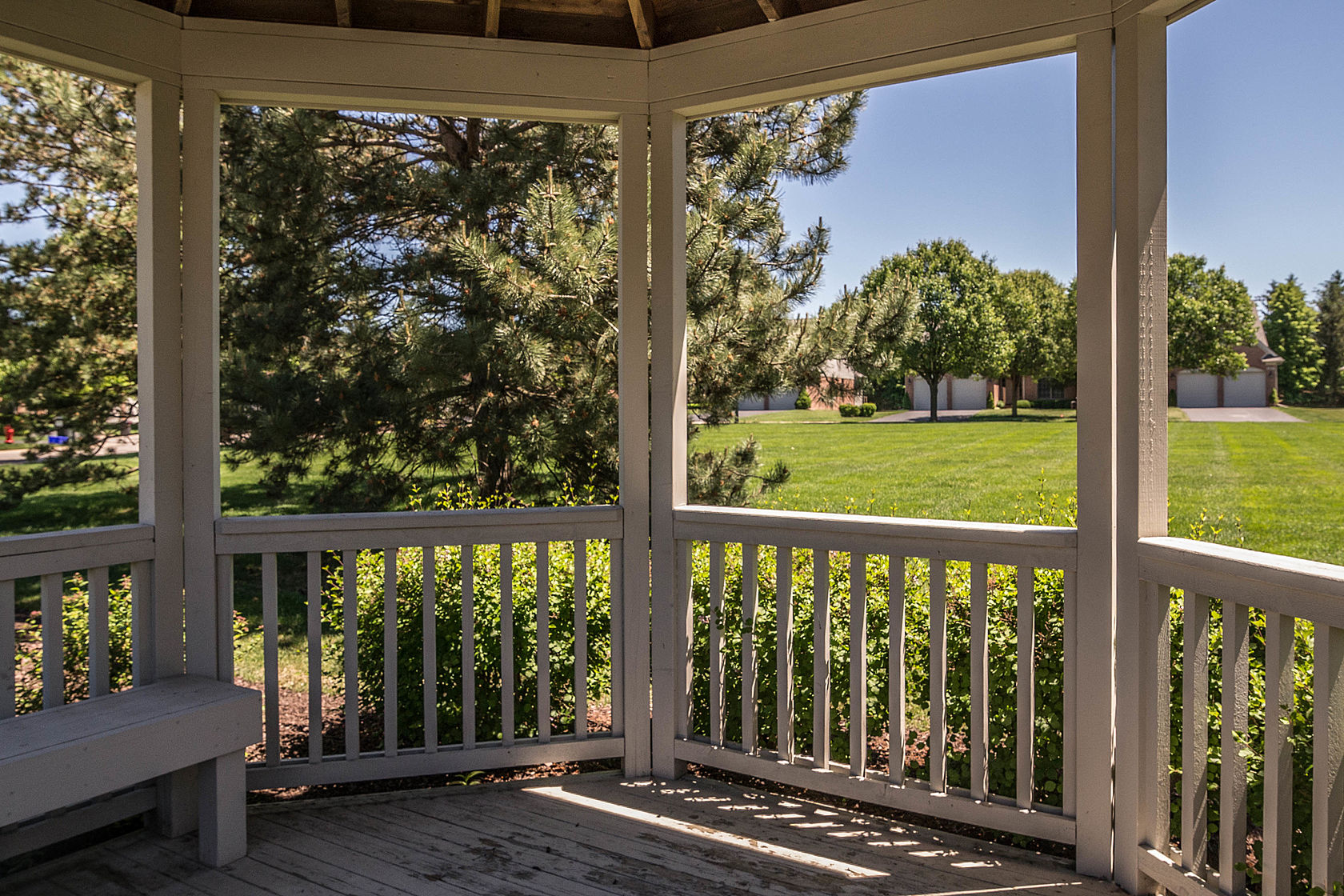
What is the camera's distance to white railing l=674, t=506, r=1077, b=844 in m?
2.16

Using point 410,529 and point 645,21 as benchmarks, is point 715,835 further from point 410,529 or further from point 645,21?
point 645,21

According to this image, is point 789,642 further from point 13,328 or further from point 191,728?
point 13,328

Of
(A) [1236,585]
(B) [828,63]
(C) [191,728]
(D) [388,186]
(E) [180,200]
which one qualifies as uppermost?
(D) [388,186]

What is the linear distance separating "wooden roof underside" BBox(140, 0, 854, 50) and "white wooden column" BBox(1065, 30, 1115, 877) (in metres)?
0.81

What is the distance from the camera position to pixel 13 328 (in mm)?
4242

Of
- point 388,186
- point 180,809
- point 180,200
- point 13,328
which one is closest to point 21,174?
point 13,328

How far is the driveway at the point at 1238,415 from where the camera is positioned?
2.50 meters

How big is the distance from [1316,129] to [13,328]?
19.5 feet

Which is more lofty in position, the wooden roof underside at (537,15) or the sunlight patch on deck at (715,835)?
the wooden roof underside at (537,15)

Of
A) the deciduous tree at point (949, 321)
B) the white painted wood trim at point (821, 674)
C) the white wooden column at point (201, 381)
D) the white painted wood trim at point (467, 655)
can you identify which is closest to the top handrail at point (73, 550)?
the white wooden column at point (201, 381)

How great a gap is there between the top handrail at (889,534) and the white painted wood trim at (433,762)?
0.77 m

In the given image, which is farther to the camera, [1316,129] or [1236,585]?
[1316,129]

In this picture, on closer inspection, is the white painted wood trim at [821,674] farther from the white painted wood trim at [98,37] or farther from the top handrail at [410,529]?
the white painted wood trim at [98,37]

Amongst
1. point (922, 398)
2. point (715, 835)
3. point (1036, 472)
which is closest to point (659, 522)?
point (715, 835)
